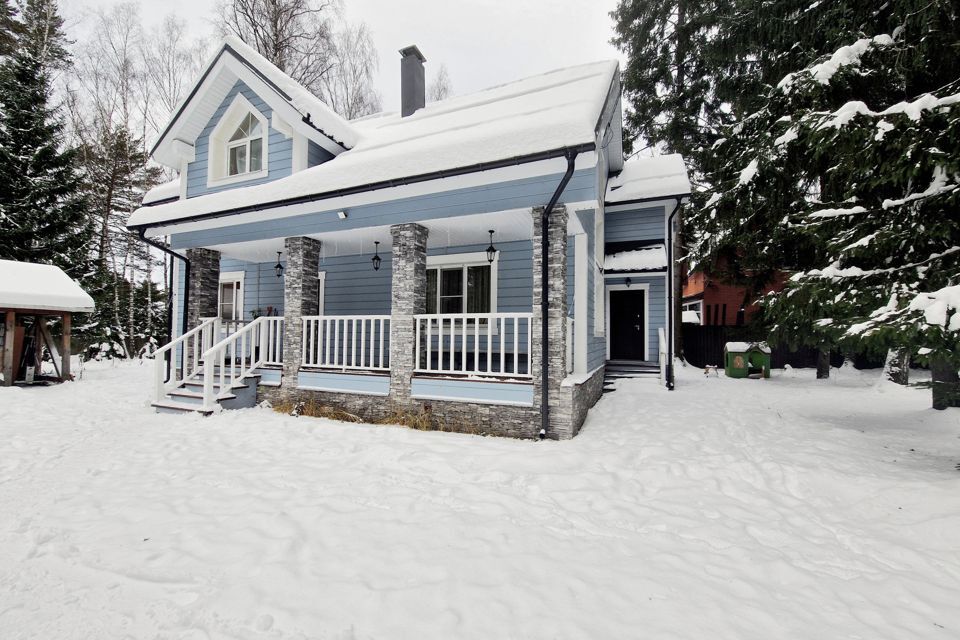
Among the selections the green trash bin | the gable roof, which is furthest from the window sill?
the green trash bin

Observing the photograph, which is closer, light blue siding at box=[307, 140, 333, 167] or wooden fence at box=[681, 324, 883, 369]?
light blue siding at box=[307, 140, 333, 167]

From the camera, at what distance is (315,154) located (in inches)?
313

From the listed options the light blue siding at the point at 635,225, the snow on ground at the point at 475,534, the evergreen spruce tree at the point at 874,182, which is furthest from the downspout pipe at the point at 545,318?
the light blue siding at the point at 635,225

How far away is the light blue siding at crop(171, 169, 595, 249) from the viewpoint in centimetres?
543

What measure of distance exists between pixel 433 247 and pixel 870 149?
21.5 ft

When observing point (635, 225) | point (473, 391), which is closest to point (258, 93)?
point (473, 391)

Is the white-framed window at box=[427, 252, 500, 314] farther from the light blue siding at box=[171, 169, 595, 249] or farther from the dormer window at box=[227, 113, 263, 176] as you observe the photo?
the dormer window at box=[227, 113, 263, 176]

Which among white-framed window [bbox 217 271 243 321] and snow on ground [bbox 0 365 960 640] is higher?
white-framed window [bbox 217 271 243 321]

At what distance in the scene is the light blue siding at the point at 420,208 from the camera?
5430 millimetres

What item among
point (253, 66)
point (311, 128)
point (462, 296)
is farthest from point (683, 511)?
point (253, 66)

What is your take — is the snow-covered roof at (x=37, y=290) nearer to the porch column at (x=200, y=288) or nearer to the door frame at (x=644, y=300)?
the porch column at (x=200, y=288)

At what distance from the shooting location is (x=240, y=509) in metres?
3.27

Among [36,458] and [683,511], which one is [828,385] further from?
[36,458]

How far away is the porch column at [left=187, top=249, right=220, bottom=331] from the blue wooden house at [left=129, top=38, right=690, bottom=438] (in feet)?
0.13
